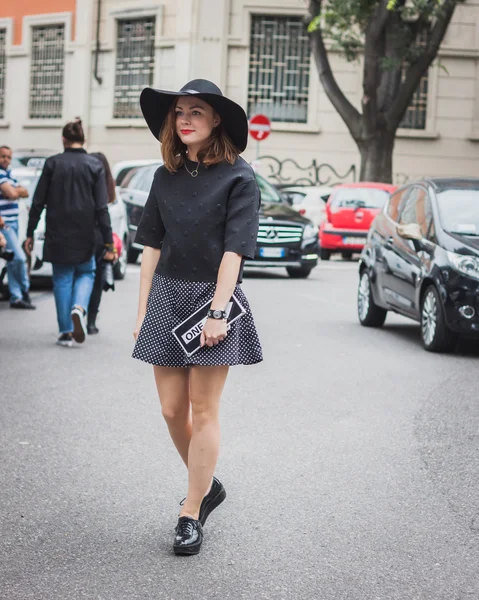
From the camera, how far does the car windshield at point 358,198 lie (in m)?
23.9

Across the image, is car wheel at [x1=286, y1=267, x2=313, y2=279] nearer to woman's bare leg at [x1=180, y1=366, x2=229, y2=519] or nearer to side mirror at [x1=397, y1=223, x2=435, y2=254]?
side mirror at [x1=397, y1=223, x2=435, y2=254]

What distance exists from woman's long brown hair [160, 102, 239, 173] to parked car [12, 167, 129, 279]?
9.48 meters

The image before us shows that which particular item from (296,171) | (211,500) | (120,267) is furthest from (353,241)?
(211,500)

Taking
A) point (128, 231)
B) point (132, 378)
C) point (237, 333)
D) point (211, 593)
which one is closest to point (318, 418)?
point (132, 378)

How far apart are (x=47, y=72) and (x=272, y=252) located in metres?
19.0

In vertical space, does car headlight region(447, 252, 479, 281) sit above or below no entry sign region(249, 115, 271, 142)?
below

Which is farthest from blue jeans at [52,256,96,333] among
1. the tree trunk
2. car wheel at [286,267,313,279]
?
the tree trunk

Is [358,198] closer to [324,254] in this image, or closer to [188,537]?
[324,254]

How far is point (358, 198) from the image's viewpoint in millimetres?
24062

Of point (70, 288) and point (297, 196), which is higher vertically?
point (297, 196)

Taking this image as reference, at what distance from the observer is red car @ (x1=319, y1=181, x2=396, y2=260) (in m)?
23.8

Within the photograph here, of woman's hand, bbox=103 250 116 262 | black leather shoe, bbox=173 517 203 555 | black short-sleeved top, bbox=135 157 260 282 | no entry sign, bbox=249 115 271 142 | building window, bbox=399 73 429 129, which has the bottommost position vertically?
black leather shoe, bbox=173 517 203 555

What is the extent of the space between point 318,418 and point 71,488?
231 cm

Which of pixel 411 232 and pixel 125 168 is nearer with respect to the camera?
pixel 411 232
